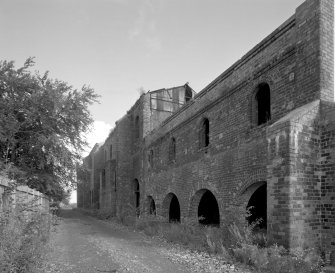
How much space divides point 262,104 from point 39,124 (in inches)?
505

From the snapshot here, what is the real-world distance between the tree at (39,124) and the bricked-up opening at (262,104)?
37.6 ft

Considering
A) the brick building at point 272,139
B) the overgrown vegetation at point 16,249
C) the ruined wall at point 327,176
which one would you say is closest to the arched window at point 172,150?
the brick building at point 272,139

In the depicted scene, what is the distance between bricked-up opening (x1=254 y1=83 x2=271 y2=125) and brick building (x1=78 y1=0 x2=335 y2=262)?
0.03m

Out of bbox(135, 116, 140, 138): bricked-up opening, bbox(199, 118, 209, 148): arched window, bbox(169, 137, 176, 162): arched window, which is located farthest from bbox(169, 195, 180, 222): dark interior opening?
bbox(135, 116, 140, 138): bricked-up opening

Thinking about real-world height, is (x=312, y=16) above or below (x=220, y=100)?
above

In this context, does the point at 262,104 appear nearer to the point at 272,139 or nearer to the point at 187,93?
the point at 272,139

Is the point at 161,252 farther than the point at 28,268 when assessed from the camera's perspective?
Yes

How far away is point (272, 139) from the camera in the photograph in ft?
22.9

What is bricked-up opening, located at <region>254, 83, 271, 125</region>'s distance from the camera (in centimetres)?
913

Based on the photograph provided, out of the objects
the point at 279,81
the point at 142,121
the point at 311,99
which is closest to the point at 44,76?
the point at 142,121

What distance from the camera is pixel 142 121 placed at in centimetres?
2120

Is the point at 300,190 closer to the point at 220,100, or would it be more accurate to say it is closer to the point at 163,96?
the point at 220,100

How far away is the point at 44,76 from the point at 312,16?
14.9 metres

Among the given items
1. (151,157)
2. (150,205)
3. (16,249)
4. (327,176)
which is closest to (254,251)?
(327,176)
